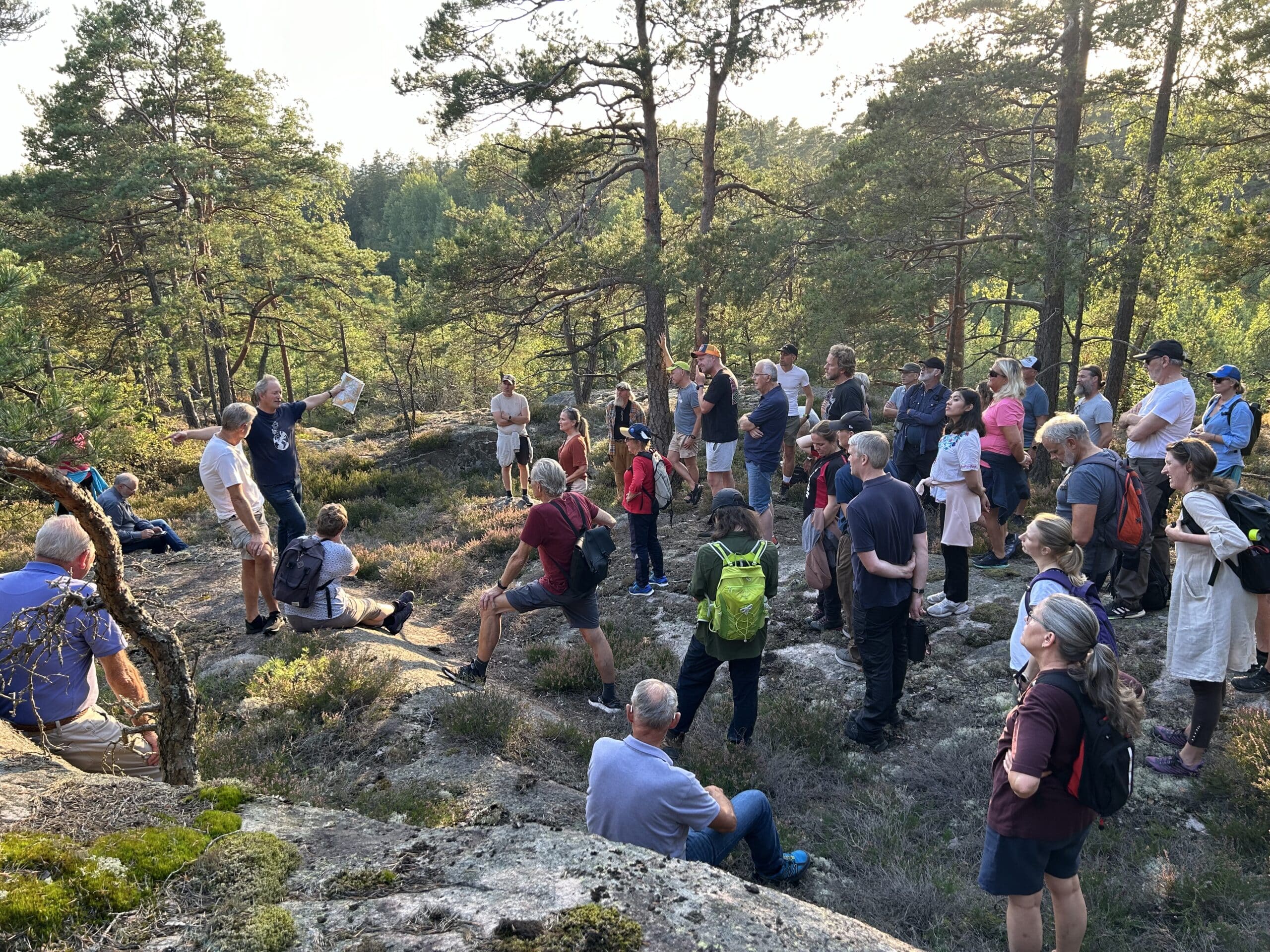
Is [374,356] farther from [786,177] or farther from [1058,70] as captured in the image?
[1058,70]

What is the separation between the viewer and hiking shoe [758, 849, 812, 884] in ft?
11.8

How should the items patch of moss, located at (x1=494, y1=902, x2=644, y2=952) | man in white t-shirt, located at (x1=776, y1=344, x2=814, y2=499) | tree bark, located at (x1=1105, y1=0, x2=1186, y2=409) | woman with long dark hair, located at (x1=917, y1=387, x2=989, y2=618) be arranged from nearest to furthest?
1. patch of moss, located at (x1=494, y1=902, x2=644, y2=952)
2. woman with long dark hair, located at (x1=917, y1=387, x2=989, y2=618)
3. man in white t-shirt, located at (x1=776, y1=344, x2=814, y2=499)
4. tree bark, located at (x1=1105, y1=0, x2=1186, y2=409)

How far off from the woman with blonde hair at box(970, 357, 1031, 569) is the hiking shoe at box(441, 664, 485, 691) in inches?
187

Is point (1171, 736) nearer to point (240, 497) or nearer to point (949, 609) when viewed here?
point (949, 609)

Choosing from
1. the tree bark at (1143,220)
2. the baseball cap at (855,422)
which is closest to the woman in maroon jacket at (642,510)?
the baseball cap at (855,422)

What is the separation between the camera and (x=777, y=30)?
11.9 metres

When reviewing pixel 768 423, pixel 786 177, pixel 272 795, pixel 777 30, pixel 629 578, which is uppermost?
pixel 777 30

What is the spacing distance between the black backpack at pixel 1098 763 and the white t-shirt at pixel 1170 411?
414 cm

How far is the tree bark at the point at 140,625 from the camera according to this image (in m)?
2.46

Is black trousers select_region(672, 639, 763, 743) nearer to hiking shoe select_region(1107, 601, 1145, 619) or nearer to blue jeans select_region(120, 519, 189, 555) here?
hiking shoe select_region(1107, 601, 1145, 619)

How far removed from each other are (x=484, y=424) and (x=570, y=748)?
12.5 meters

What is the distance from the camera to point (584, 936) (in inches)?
81.7

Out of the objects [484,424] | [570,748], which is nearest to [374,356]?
[484,424]

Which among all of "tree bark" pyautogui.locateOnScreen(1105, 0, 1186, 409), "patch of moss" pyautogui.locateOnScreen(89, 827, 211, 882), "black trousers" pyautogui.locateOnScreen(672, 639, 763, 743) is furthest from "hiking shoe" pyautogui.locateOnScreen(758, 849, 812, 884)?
"tree bark" pyautogui.locateOnScreen(1105, 0, 1186, 409)
